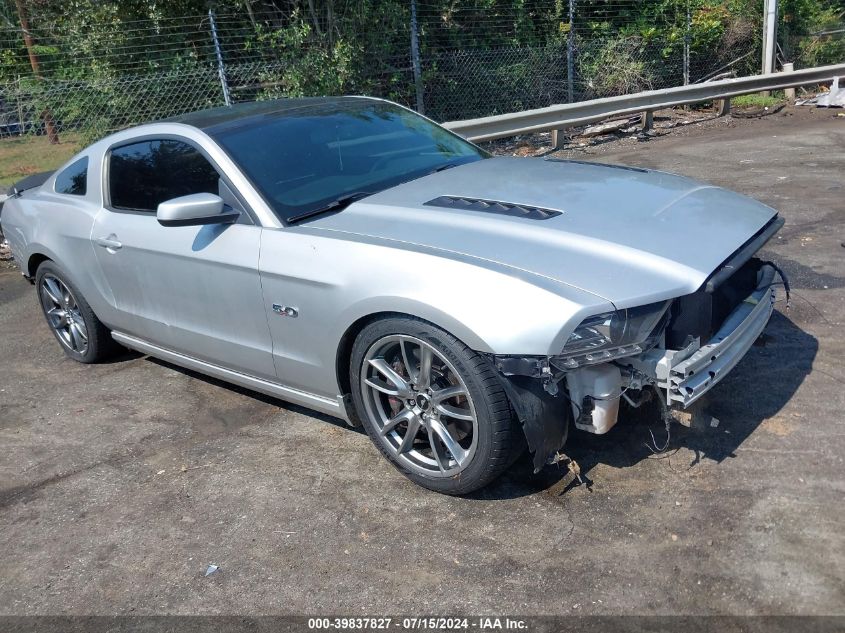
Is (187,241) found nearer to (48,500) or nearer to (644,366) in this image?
(48,500)

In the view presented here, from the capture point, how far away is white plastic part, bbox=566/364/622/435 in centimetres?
309

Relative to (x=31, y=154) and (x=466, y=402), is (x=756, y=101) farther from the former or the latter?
(x=466, y=402)

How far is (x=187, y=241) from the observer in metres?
4.11

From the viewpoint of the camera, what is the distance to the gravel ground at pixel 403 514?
286cm

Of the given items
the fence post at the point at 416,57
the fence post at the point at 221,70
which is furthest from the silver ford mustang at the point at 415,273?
the fence post at the point at 416,57

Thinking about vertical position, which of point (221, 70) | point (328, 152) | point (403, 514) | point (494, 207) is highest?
point (221, 70)

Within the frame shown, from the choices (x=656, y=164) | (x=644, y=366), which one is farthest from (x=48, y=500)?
(x=656, y=164)

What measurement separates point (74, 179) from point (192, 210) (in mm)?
1936

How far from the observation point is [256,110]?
4629 millimetres

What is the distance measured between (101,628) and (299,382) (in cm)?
138

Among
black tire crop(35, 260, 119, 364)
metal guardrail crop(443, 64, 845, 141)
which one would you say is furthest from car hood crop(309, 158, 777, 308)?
metal guardrail crop(443, 64, 845, 141)

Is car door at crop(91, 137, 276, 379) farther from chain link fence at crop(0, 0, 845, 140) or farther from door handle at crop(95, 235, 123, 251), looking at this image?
chain link fence at crop(0, 0, 845, 140)

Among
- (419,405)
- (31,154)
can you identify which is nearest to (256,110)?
→ (419,405)

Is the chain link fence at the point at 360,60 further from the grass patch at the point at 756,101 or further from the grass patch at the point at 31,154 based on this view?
the grass patch at the point at 756,101
